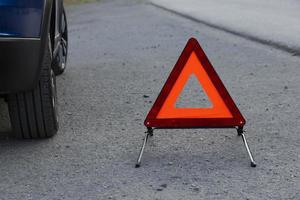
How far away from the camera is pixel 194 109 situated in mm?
4418

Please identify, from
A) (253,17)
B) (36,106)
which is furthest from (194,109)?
(253,17)

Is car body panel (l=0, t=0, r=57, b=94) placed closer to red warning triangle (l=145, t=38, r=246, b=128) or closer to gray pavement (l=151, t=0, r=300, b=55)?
red warning triangle (l=145, t=38, r=246, b=128)

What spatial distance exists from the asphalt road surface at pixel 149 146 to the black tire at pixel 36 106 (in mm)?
152

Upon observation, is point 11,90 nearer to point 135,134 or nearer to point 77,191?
point 77,191

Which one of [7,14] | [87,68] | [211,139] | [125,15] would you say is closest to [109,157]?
[211,139]

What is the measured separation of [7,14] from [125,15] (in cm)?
1327

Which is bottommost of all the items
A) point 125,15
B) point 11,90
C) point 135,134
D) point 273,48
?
point 125,15

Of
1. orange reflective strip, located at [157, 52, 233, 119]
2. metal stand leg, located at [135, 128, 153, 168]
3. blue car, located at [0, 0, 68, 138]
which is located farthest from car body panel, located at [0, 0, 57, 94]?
orange reflective strip, located at [157, 52, 233, 119]

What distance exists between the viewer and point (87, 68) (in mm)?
8039

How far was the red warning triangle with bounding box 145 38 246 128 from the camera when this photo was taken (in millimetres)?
4391

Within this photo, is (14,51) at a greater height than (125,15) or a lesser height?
greater

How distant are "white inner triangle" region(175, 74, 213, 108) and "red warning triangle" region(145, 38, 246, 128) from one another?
42.5 inches

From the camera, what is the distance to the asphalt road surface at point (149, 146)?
3.78 m

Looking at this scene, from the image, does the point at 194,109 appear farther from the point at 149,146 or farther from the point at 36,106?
the point at 36,106
